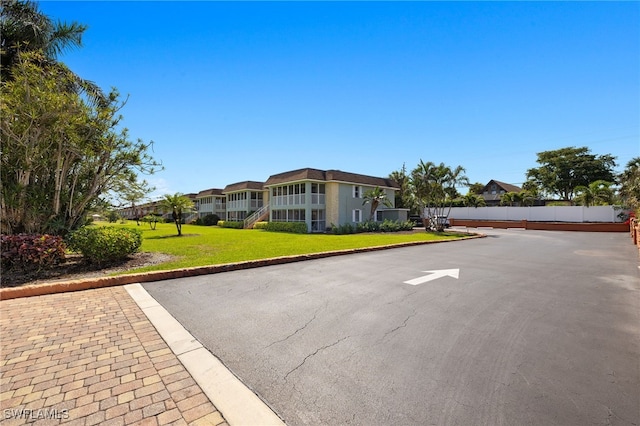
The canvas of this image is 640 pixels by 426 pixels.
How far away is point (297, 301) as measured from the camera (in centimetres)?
569

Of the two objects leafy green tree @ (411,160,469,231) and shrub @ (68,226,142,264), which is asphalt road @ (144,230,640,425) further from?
leafy green tree @ (411,160,469,231)

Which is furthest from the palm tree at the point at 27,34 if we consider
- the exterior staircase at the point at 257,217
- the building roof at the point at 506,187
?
the building roof at the point at 506,187

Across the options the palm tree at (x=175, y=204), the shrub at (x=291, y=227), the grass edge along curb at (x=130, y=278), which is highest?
the palm tree at (x=175, y=204)

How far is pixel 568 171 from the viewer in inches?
1854

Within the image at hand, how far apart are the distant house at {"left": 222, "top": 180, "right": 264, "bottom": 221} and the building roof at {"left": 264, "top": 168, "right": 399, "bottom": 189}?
5657 mm

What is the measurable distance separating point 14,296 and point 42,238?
8.23 feet

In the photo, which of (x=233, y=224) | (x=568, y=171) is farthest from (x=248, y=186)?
(x=568, y=171)

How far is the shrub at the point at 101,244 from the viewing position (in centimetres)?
841

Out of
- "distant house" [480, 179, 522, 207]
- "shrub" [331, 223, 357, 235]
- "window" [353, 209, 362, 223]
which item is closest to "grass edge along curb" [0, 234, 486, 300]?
"shrub" [331, 223, 357, 235]

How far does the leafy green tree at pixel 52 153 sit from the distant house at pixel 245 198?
88.2 ft

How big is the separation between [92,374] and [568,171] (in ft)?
202

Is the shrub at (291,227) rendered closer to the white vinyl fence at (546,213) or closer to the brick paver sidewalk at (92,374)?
the brick paver sidewalk at (92,374)

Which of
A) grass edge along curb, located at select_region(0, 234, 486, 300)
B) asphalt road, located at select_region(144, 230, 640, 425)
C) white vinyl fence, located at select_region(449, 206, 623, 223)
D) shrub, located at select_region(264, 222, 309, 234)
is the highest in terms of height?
white vinyl fence, located at select_region(449, 206, 623, 223)

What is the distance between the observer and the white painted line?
2539 millimetres
